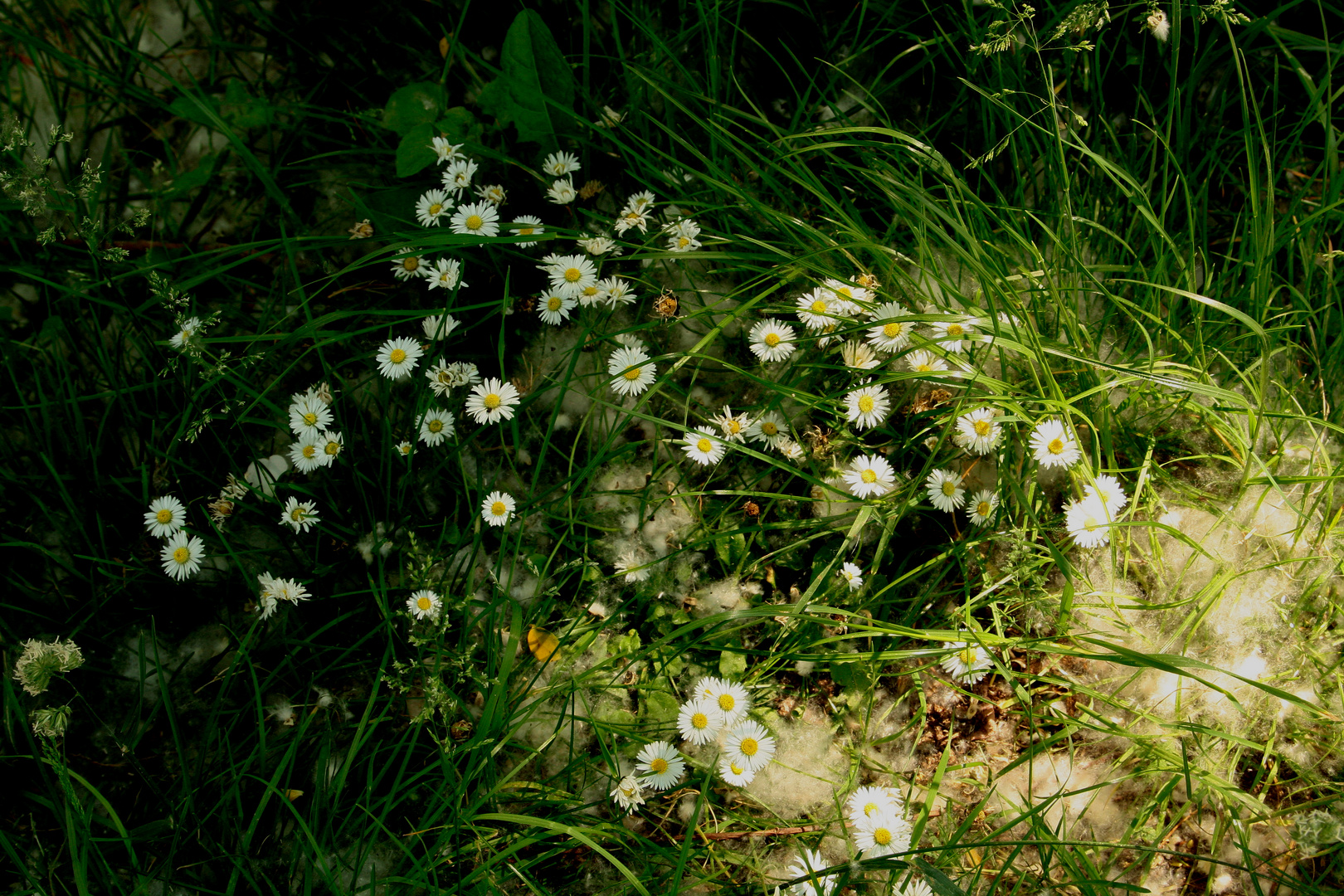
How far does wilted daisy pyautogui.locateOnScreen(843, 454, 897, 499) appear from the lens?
1747 mm

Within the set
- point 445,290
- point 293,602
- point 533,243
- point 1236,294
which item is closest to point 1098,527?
point 1236,294

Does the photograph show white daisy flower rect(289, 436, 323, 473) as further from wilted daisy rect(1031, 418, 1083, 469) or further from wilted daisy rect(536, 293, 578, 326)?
wilted daisy rect(1031, 418, 1083, 469)

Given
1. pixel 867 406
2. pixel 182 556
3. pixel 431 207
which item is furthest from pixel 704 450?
pixel 182 556

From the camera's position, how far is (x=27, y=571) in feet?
6.50

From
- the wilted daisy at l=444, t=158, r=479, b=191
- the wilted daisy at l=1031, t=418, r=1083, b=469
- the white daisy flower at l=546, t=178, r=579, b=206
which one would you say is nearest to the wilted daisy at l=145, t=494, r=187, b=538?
the wilted daisy at l=444, t=158, r=479, b=191

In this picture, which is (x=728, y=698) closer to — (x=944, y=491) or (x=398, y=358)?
(x=944, y=491)

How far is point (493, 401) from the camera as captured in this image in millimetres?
1862

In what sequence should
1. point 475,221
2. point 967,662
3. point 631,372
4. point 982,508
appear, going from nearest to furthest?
point 967,662
point 982,508
point 631,372
point 475,221

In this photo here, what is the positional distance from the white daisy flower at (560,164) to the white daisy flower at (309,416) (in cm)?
79

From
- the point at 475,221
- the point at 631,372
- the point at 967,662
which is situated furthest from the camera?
the point at 475,221

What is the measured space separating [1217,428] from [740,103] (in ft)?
4.39

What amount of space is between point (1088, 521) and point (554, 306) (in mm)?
1255

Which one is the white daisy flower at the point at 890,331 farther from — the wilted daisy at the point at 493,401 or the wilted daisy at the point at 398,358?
the wilted daisy at the point at 398,358

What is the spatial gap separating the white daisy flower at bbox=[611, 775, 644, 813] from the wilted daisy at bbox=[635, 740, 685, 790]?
2 cm
